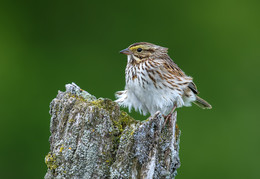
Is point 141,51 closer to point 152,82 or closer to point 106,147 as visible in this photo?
point 152,82

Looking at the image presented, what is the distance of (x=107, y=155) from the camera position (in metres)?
2.91

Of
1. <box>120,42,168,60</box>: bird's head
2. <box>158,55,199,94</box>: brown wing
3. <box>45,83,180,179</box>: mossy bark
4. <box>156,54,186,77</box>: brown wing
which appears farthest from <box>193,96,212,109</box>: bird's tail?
<box>45,83,180,179</box>: mossy bark

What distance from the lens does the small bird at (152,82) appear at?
4438 millimetres

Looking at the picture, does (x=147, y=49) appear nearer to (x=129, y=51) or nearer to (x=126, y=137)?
(x=129, y=51)

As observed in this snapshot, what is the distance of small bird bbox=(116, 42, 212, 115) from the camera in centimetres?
444

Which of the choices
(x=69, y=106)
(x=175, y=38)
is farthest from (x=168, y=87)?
(x=175, y=38)

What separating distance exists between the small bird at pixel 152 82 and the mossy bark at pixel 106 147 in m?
1.40

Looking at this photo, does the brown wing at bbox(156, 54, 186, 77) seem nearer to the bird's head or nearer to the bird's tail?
the bird's head

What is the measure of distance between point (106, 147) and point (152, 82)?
162cm

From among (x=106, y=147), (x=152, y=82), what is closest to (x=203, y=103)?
(x=152, y=82)

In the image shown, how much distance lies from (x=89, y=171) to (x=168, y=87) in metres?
1.83

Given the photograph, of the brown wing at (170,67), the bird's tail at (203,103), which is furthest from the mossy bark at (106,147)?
the bird's tail at (203,103)

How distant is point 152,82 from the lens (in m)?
4.43

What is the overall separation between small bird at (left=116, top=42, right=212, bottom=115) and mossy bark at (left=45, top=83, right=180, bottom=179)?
55.2 inches
